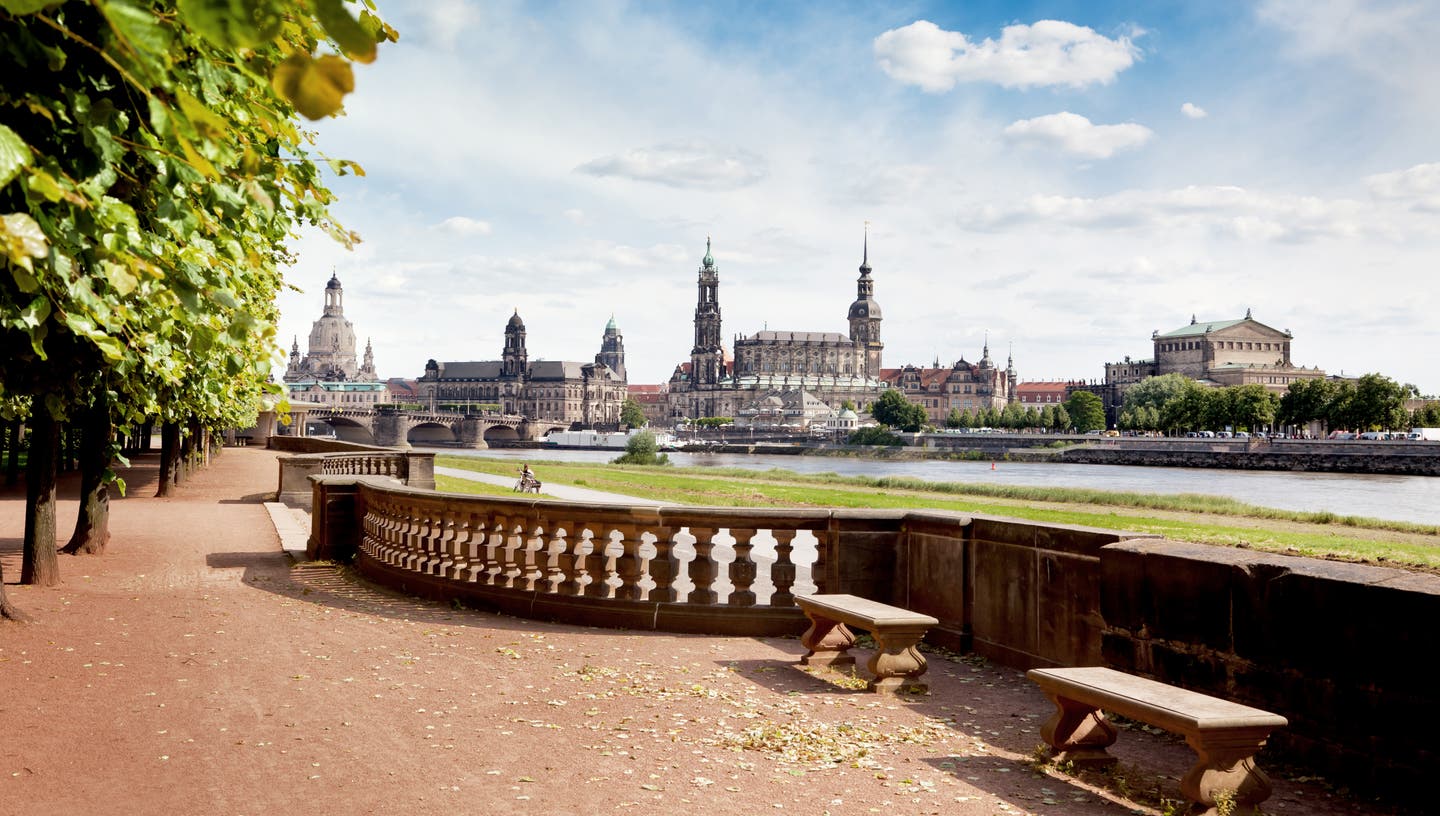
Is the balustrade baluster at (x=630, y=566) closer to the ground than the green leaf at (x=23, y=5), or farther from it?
closer to the ground

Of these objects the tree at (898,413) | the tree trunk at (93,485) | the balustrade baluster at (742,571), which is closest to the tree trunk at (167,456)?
the tree trunk at (93,485)

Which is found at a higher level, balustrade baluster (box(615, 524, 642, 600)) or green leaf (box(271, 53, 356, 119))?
green leaf (box(271, 53, 356, 119))

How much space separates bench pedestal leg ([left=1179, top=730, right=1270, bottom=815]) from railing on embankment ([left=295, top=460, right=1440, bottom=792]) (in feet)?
2.78

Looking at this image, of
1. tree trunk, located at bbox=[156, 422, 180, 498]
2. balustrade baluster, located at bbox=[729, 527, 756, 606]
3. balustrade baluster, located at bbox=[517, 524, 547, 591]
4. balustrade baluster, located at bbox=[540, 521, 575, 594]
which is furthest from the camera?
tree trunk, located at bbox=[156, 422, 180, 498]

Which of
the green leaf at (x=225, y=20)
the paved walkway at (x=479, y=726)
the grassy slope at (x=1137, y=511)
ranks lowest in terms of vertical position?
the grassy slope at (x=1137, y=511)

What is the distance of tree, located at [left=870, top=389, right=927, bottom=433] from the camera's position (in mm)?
184500

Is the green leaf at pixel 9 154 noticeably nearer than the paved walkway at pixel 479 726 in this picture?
Yes

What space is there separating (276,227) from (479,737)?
3.69m

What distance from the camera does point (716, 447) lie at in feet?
506

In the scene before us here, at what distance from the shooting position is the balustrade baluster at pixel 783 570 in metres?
9.89

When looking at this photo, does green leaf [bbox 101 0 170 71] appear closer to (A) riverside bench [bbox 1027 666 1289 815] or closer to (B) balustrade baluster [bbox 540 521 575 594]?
(A) riverside bench [bbox 1027 666 1289 815]

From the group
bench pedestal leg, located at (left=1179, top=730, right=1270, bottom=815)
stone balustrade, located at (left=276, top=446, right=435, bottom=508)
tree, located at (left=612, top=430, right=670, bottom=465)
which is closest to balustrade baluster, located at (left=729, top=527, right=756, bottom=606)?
bench pedestal leg, located at (left=1179, top=730, right=1270, bottom=815)

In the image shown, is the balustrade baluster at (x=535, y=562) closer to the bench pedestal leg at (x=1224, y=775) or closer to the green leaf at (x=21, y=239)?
the bench pedestal leg at (x=1224, y=775)

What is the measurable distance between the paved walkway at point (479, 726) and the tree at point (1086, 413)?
169704mm
